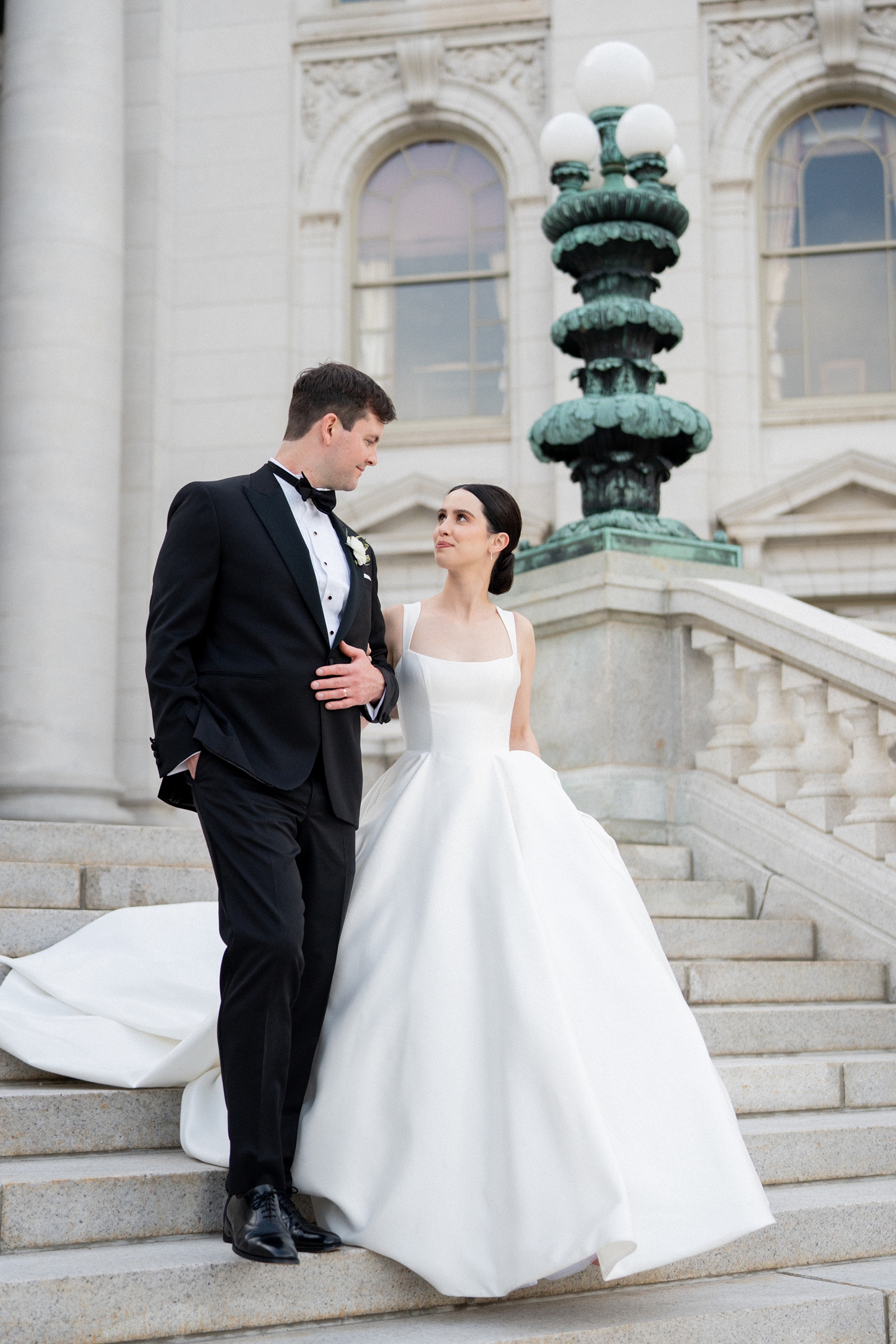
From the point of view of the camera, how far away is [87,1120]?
11.7ft

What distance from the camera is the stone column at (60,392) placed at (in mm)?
11617

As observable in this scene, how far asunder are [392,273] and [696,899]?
9.70m

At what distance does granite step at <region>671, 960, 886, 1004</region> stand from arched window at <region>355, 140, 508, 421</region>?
9078mm

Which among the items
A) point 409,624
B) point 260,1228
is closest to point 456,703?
point 409,624

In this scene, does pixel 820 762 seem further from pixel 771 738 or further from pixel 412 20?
pixel 412 20

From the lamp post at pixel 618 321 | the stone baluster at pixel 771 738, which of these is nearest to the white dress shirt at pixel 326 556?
the stone baluster at pixel 771 738

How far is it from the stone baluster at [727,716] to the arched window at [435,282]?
7662 millimetres

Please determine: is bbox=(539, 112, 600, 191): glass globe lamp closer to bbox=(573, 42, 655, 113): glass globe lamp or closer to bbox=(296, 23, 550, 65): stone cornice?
bbox=(573, 42, 655, 113): glass globe lamp

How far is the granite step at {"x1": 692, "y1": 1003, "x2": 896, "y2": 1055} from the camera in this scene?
4746 mm

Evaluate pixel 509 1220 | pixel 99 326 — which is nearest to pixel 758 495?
pixel 99 326

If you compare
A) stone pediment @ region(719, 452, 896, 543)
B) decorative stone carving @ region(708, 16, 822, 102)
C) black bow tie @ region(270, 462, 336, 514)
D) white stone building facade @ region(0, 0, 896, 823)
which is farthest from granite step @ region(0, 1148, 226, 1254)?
decorative stone carving @ region(708, 16, 822, 102)

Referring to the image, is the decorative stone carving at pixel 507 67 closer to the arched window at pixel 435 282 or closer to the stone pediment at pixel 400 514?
the arched window at pixel 435 282

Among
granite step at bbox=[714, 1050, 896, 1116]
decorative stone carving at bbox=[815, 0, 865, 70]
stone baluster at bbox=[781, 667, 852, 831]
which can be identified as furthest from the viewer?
decorative stone carving at bbox=[815, 0, 865, 70]

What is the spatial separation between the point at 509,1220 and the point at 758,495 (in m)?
10.3
